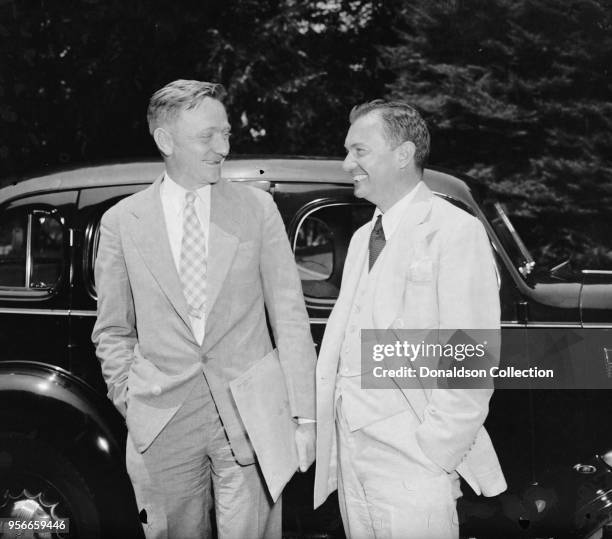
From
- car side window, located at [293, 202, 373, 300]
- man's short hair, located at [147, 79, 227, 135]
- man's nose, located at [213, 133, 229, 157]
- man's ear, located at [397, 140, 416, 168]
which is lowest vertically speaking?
car side window, located at [293, 202, 373, 300]

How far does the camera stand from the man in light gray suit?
8.35 ft

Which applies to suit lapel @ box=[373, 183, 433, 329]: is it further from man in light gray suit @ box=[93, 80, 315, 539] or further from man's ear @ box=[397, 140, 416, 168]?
man in light gray suit @ box=[93, 80, 315, 539]

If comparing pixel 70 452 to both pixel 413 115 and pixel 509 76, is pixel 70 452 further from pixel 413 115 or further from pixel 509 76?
pixel 509 76

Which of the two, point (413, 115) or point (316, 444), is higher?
point (413, 115)

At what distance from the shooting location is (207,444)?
8.45 feet

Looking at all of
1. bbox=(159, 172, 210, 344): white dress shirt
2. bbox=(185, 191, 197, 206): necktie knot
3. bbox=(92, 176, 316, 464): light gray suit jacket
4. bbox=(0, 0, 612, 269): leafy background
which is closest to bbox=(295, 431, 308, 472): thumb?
bbox=(92, 176, 316, 464): light gray suit jacket

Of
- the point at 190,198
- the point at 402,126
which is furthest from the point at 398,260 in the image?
the point at 190,198

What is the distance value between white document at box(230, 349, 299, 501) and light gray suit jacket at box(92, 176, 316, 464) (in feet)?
0.14

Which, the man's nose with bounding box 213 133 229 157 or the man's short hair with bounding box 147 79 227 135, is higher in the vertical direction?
the man's short hair with bounding box 147 79 227 135

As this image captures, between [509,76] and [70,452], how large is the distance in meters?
6.45

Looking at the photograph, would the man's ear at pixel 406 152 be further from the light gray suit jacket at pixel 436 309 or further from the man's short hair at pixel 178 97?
the man's short hair at pixel 178 97

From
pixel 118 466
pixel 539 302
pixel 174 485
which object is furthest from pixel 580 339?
pixel 118 466

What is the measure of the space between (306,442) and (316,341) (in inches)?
30.5

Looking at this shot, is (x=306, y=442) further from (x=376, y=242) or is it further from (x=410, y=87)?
(x=410, y=87)
